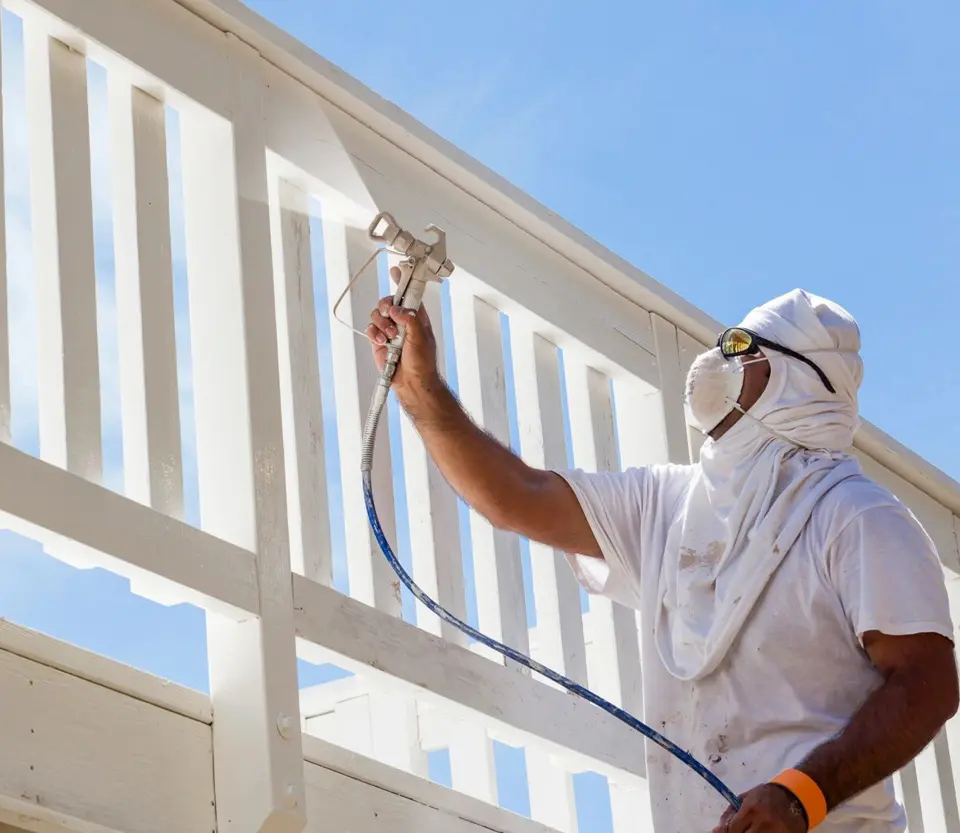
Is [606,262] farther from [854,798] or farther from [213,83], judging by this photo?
[854,798]

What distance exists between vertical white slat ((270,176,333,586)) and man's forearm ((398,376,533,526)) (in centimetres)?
29

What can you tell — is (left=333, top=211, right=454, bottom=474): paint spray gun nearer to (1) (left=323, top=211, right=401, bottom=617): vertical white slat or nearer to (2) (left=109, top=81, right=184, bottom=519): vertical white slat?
(1) (left=323, top=211, right=401, bottom=617): vertical white slat

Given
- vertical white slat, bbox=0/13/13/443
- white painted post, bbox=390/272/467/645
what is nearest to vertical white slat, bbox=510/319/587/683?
white painted post, bbox=390/272/467/645

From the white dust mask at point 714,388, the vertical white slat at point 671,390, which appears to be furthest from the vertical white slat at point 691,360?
the white dust mask at point 714,388

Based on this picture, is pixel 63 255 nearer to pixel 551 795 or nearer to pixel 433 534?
pixel 433 534

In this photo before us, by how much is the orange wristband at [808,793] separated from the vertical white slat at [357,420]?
949 mm

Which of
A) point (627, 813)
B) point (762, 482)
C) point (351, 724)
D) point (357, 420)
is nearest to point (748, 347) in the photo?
point (762, 482)

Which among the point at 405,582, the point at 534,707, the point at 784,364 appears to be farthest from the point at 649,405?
the point at 405,582

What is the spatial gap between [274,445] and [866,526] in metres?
1.28

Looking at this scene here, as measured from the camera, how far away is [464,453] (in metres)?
4.24

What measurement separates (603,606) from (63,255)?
1.90 metres

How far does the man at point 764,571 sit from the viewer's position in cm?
372

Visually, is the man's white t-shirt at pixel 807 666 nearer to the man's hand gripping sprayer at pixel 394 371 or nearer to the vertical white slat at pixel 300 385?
the man's hand gripping sprayer at pixel 394 371

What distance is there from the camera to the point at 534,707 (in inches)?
165
